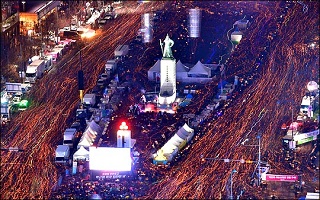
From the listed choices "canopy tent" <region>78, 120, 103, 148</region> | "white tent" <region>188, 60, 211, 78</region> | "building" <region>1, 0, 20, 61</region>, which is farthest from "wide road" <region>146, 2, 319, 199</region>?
"building" <region>1, 0, 20, 61</region>

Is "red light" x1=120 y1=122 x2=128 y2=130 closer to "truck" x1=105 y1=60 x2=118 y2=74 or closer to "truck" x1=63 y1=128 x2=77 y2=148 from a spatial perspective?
"truck" x1=63 y1=128 x2=77 y2=148

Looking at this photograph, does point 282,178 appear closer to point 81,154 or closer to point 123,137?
point 123,137

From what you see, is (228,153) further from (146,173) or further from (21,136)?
(21,136)

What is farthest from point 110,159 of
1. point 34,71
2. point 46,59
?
point 46,59

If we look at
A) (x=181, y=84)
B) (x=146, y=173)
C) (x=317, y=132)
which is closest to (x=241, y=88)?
(x=181, y=84)

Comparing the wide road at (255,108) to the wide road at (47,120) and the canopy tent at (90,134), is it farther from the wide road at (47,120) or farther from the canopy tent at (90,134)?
the wide road at (47,120)
